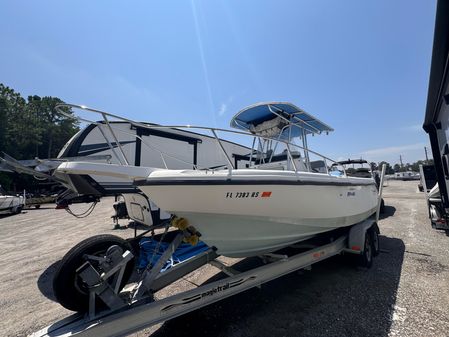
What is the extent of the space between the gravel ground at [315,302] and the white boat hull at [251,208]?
76cm

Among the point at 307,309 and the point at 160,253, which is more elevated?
the point at 160,253

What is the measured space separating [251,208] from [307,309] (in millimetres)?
1513

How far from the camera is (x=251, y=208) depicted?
288cm

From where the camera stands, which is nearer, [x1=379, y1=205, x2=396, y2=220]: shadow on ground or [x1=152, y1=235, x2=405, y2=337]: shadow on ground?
[x1=152, y1=235, x2=405, y2=337]: shadow on ground

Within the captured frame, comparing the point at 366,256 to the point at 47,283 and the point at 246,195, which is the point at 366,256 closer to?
the point at 246,195

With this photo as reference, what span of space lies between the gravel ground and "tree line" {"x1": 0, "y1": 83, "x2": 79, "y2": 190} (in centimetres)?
2985

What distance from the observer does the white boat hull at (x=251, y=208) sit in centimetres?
260

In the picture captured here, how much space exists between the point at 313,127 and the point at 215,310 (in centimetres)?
432

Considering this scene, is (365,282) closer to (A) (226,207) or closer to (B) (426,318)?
(B) (426,318)

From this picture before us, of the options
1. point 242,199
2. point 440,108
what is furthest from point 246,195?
point 440,108

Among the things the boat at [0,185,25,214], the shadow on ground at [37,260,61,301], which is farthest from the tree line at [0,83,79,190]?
the shadow on ground at [37,260,61,301]

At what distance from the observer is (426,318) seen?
2.77 meters

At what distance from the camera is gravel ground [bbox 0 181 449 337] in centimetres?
271

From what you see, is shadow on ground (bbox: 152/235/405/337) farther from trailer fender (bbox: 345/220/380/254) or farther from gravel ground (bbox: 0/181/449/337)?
trailer fender (bbox: 345/220/380/254)
